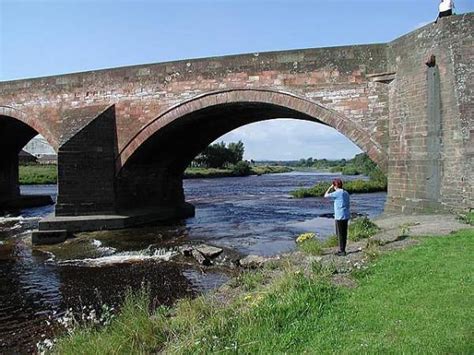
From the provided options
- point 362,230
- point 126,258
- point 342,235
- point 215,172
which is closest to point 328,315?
point 342,235

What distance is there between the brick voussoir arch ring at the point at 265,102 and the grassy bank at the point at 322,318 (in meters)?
7.73

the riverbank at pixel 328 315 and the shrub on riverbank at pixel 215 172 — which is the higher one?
the shrub on riverbank at pixel 215 172

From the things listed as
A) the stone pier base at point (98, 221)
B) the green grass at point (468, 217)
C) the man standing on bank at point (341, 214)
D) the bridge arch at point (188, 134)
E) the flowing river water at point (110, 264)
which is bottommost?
the flowing river water at point (110, 264)

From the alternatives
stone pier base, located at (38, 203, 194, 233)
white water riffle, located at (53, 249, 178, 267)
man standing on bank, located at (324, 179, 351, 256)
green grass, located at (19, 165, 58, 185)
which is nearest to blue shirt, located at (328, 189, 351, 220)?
man standing on bank, located at (324, 179, 351, 256)

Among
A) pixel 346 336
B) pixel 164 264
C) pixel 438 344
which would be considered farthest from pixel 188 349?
pixel 164 264

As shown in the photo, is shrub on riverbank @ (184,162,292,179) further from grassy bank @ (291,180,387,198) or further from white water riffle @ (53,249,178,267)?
white water riffle @ (53,249,178,267)

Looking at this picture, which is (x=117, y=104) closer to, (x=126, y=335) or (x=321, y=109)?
(x=321, y=109)

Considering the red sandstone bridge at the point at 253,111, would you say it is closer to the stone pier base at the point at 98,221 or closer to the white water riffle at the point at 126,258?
the stone pier base at the point at 98,221

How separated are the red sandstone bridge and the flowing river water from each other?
2.60 m

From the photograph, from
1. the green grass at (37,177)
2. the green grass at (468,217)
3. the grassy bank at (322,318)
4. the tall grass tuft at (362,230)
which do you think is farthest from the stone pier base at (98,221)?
the green grass at (37,177)

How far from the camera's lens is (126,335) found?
4.99 meters

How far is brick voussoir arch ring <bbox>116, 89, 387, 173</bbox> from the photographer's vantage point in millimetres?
13828

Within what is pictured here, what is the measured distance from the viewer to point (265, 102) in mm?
15328

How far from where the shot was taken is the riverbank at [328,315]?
3969 millimetres
